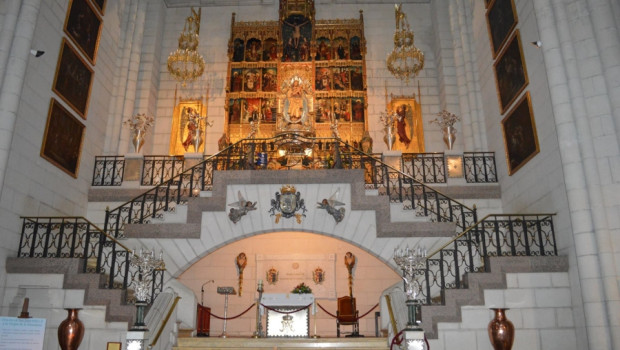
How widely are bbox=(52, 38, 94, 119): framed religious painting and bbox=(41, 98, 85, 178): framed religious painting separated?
13.3 inches

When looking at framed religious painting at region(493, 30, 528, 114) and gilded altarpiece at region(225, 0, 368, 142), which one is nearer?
framed religious painting at region(493, 30, 528, 114)

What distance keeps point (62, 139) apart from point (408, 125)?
960 centimetres

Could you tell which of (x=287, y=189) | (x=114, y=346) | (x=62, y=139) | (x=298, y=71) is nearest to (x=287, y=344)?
(x=114, y=346)

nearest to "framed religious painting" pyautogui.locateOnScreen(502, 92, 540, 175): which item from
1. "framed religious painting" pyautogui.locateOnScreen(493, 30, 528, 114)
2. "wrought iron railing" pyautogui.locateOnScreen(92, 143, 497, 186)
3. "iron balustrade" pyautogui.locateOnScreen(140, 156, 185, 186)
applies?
"framed religious painting" pyautogui.locateOnScreen(493, 30, 528, 114)

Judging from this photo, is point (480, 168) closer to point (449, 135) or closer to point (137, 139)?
point (449, 135)

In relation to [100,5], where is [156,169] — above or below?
below

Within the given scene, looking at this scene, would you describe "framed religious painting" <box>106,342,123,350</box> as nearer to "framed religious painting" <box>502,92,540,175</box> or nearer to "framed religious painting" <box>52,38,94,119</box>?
"framed religious painting" <box>52,38,94,119</box>

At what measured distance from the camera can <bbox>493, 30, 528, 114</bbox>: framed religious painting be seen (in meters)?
10.7

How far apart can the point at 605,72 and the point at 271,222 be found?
22.0 ft

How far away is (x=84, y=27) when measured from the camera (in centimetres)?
1272

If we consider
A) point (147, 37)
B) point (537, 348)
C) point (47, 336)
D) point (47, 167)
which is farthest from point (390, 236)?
point (147, 37)

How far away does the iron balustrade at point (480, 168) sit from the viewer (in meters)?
12.3

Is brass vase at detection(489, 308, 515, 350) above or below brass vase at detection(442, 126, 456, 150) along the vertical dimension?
below

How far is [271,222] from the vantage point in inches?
419
